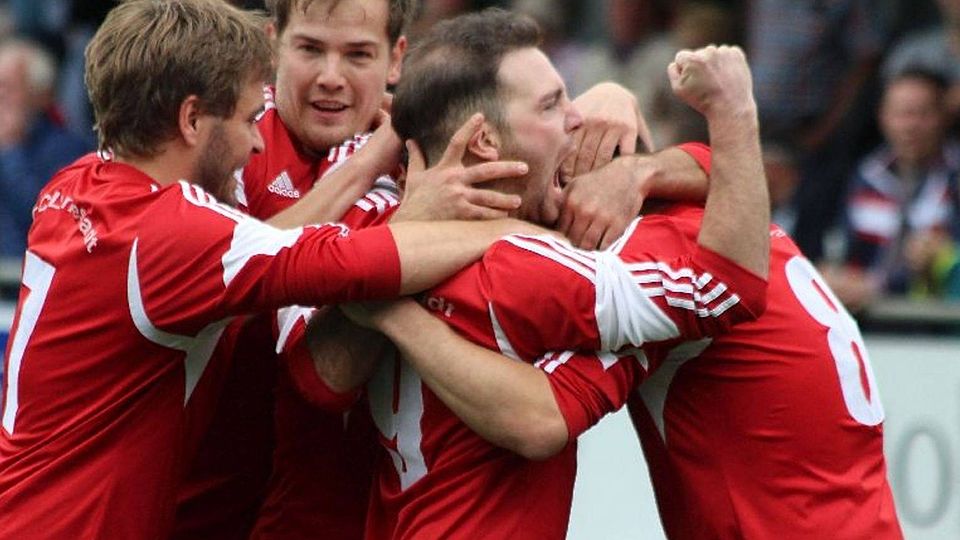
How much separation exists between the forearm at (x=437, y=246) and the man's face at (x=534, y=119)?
0.14 m

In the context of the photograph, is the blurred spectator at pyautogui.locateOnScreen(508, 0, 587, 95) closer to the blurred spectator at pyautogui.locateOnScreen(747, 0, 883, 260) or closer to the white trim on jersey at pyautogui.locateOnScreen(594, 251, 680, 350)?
the blurred spectator at pyautogui.locateOnScreen(747, 0, 883, 260)

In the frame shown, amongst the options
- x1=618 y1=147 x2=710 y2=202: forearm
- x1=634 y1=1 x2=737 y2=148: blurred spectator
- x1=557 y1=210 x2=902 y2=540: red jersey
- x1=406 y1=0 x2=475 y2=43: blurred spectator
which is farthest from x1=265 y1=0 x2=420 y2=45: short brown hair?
x1=406 y1=0 x2=475 y2=43: blurred spectator

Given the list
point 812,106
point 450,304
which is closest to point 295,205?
point 450,304

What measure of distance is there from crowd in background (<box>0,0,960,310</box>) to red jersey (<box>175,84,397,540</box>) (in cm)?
259

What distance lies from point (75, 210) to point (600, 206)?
102cm

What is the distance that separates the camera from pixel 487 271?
371 cm

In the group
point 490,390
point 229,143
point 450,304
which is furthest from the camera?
point 229,143

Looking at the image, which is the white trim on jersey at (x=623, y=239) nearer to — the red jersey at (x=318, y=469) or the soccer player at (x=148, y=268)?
the soccer player at (x=148, y=268)

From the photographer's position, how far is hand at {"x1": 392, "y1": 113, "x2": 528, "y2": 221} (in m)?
3.76

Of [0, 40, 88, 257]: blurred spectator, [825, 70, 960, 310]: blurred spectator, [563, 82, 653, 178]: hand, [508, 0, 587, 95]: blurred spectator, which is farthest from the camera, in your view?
[508, 0, 587, 95]: blurred spectator

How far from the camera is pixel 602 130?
4145 millimetres

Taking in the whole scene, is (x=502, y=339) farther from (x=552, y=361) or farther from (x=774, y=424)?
(x=774, y=424)

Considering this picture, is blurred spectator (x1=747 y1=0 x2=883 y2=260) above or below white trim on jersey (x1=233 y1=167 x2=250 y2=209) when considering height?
below

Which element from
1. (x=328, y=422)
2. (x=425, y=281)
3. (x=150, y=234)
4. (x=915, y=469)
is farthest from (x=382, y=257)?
(x=915, y=469)
